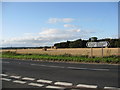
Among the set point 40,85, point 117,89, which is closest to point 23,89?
point 40,85

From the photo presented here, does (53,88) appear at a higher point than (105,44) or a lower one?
lower

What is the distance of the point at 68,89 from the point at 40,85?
5.86 feet

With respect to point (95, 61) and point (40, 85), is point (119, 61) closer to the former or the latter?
point (95, 61)

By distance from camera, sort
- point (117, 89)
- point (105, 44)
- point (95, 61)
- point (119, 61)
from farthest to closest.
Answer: point (105, 44) < point (95, 61) < point (119, 61) < point (117, 89)

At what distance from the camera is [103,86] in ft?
36.4

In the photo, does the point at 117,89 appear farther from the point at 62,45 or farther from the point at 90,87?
the point at 62,45

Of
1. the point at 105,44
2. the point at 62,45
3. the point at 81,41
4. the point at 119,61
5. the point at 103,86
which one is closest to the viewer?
the point at 103,86

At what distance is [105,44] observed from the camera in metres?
32.0

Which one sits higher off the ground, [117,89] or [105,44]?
[105,44]

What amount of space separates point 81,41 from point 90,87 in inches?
3859

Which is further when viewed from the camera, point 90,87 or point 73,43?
point 73,43

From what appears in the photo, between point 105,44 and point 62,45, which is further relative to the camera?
point 62,45

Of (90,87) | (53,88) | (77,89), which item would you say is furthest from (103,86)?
(53,88)

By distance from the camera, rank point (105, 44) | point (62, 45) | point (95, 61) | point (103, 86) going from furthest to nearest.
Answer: point (62, 45) → point (105, 44) → point (95, 61) → point (103, 86)
